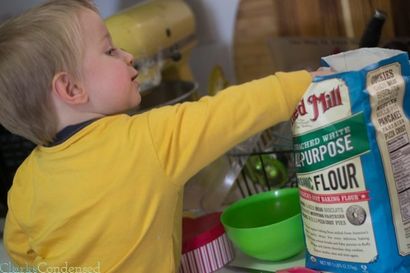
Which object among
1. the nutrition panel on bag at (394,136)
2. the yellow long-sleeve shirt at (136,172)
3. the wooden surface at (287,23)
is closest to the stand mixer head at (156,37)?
the wooden surface at (287,23)

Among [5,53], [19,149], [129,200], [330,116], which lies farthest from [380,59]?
[19,149]

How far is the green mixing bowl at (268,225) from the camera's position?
0.76 m

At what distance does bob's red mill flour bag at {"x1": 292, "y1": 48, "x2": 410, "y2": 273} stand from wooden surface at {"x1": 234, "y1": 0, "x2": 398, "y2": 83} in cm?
38

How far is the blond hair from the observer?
71 centimetres

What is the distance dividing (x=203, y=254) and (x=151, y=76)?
1.27ft

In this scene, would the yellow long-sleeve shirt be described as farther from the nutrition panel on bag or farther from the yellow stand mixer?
the yellow stand mixer

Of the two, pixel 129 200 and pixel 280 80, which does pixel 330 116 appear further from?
pixel 129 200

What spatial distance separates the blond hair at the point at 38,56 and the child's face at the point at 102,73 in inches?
0.5

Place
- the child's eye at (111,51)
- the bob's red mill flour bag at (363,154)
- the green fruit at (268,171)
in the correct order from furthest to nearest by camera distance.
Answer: the green fruit at (268,171), the child's eye at (111,51), the bob's red mill flour bag at (363,154)

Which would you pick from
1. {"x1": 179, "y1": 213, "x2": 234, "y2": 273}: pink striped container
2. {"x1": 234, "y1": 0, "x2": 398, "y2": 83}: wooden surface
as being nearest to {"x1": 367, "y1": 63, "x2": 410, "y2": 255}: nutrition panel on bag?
{"x1": 179, "y1": 213, "x2": 234, "y2": 273}: pink striped container

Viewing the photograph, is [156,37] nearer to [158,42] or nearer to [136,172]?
[158,42]

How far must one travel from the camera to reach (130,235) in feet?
2.27

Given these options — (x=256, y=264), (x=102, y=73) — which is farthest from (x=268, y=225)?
(x=102, y=73)

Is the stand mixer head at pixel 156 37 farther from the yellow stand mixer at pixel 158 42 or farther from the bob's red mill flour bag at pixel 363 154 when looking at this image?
the bob's red mill flour bag at pixel 363 154
